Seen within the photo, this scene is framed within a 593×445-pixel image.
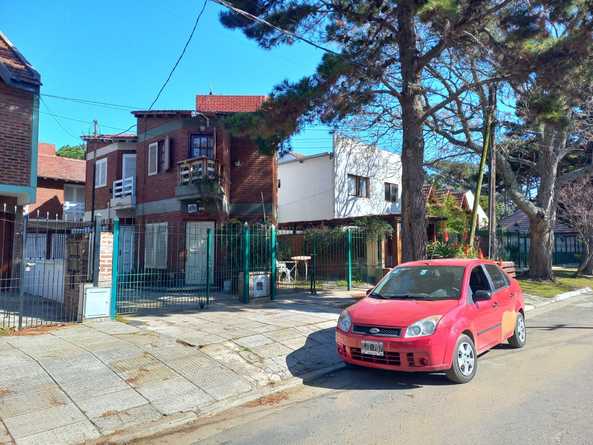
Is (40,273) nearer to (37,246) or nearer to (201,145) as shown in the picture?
(37,246)

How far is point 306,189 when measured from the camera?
24.2 metres

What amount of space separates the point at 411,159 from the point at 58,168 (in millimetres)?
23777

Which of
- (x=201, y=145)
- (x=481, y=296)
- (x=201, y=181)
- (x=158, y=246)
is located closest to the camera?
(x=481, y=296)

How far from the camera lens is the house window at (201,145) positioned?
62.2ft

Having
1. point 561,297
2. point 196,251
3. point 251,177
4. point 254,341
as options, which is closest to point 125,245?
point 196,251

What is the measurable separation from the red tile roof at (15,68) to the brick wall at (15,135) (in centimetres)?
32

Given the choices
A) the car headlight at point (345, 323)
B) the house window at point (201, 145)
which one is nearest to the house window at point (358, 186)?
the house window at point (201, 145)

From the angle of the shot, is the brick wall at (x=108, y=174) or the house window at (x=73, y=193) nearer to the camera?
the brick wall at (x=108, y=174)

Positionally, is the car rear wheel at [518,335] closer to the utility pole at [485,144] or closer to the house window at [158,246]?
the utility pole at [485,144]

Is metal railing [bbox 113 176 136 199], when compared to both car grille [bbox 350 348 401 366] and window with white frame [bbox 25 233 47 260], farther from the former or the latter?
car grille [bbox 350 348 401 366]

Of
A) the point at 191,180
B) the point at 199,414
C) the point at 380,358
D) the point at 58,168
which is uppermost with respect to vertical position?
the point at 58,168

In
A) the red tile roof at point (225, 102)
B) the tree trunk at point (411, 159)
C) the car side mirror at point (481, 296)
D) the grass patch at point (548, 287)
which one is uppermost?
the red tile roof at point (225, 102)

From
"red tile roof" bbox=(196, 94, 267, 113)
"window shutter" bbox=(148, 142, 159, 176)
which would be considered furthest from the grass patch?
"window shutter" bbox=(148, 142, 159, 176)

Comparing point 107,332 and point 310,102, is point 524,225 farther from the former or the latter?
point 107,332
